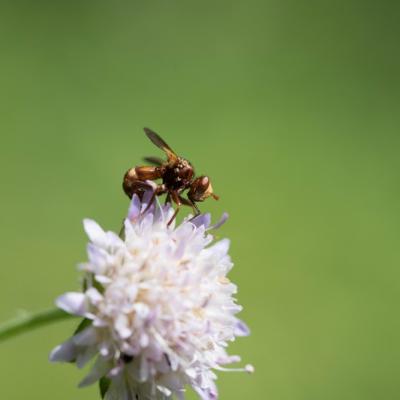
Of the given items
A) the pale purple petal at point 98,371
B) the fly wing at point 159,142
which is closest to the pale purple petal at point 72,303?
the pale purple petal at point 98,371

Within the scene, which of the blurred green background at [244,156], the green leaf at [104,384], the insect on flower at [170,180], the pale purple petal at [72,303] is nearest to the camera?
the pale purple petal at [72,303]

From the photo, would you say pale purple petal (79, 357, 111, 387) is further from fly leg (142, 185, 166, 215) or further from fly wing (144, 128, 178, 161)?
fly wing (144, 128, 178, 161)

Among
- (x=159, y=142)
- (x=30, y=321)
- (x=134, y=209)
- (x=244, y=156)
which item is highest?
(x=244, y=156)

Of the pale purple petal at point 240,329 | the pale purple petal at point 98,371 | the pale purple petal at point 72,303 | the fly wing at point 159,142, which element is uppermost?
the fly wing at point 159,142

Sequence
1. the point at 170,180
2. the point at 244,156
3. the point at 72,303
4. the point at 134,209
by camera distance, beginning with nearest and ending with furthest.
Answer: the point at 72,303 < the point at 134,209 < the point at 170,180 < the point at 244,156

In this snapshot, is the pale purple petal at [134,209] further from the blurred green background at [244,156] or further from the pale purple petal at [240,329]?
the blurred green background at [244,156]

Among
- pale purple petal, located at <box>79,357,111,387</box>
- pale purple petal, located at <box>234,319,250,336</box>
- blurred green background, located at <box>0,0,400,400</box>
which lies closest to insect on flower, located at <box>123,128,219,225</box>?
pale purple petal, located at <box>234,319,250,336</box>

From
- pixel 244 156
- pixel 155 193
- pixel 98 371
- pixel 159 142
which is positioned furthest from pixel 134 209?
pixel 244 156

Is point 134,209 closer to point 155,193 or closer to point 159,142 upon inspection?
point 155,193
